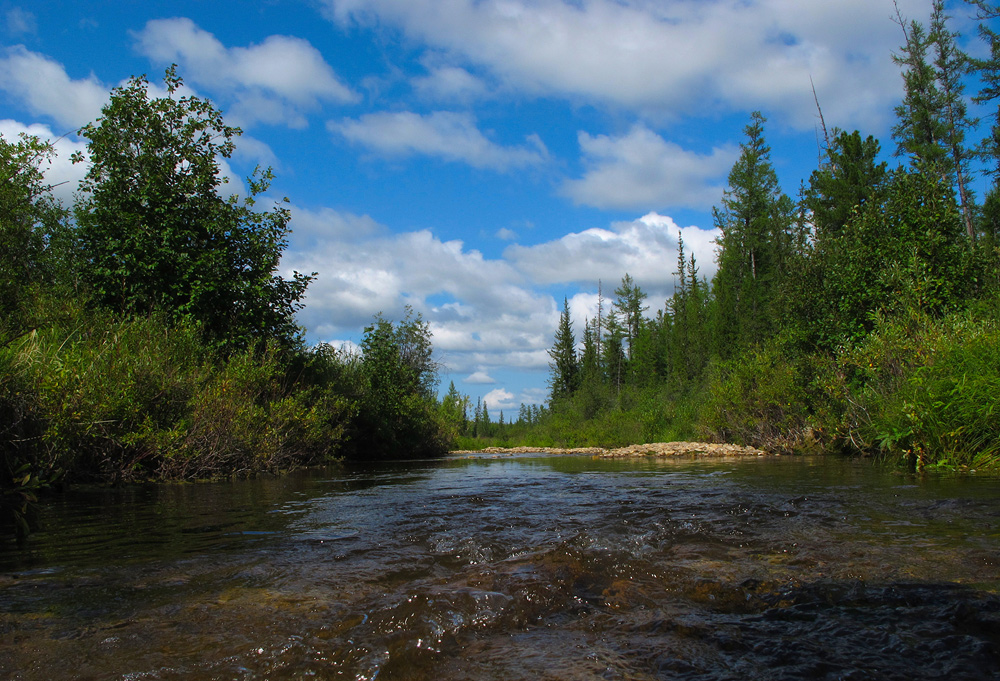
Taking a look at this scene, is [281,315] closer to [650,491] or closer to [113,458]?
[113,458]

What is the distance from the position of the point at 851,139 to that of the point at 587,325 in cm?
4073

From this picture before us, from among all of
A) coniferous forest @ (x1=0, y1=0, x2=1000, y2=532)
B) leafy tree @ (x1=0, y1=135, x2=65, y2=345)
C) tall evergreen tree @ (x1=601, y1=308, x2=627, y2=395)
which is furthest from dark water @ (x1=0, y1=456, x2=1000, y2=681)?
tall evergreen tree @ (x1=601, y1=308, x2=627, y2=395)

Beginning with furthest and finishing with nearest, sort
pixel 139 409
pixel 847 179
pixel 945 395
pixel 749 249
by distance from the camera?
pixel 749 249 → pixel 847 179 → pixel 139 409 → pixel 945 395

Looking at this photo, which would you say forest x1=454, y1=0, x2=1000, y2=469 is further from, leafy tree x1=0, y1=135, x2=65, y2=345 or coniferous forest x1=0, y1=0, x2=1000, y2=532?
leafy tree x1=0, y1=135, x2=65, y2=345

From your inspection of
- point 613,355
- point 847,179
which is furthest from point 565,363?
point 847,179

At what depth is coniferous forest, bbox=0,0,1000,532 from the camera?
9.31 m

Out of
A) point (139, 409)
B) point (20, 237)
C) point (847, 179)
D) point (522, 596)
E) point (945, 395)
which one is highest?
point (847, 179)

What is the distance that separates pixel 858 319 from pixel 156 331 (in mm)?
19493

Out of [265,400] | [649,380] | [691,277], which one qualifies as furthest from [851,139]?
[265,400]

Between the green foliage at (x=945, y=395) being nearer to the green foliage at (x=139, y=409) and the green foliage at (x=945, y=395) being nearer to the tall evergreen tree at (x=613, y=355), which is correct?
the green foliage at (x=139, y=409)

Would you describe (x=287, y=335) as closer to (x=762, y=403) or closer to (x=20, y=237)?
(x=20, y=237)

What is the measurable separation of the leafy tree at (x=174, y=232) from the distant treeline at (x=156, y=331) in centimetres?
5

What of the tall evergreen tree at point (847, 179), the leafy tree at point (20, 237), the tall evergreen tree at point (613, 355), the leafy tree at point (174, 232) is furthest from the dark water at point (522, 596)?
the tall evergreen tree at point (613, 355)

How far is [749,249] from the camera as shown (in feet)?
145
